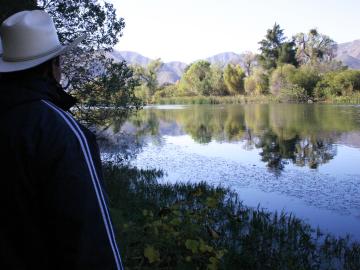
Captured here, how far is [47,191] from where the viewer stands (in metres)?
1.28

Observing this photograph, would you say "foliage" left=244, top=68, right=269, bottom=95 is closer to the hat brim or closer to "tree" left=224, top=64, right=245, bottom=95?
"tree" left=224, top=64, right=245, bottom=95

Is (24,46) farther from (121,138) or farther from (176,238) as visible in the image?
(121,138)

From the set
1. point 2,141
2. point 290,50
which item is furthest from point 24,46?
point 290,50

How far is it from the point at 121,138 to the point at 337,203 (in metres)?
11.7

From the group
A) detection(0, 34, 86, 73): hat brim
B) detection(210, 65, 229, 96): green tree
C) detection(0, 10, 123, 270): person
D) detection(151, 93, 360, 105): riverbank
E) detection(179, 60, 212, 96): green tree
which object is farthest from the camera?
detection(179, 60, 212, 96): green tree

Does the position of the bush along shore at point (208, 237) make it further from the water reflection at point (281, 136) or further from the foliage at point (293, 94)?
the foliage at point (293, 94)

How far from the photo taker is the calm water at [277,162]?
9.23 meters

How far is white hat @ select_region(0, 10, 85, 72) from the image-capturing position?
1.42 m

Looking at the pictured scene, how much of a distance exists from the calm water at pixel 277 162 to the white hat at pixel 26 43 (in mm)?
7092

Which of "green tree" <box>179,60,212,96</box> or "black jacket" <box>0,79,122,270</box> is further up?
"green tree" <box>179,60,212,96</box>

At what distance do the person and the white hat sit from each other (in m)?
0.02

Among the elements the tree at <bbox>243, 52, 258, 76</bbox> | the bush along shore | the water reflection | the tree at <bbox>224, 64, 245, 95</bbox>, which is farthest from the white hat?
the tree at <bbox>243, 52, 258, 76</bbox>

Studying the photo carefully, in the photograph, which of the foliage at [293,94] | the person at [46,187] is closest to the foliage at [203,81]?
the foliage at [293,94]

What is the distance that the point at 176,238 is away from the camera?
15.2 feet
